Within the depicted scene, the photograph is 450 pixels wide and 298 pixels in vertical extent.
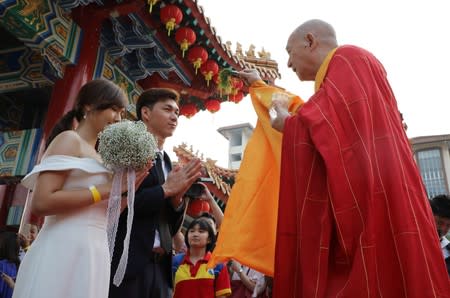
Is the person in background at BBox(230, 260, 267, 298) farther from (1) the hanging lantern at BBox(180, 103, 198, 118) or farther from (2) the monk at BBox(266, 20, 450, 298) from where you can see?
(1) the hanging lantern at BBox(180, 103, 198, 118)

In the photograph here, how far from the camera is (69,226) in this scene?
70.6 inches

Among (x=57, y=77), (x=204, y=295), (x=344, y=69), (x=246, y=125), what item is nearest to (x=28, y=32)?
(x=57, y=77)

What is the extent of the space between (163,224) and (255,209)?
0.56 metres

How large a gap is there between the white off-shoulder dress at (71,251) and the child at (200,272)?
1.93 metres

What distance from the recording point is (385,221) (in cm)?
166

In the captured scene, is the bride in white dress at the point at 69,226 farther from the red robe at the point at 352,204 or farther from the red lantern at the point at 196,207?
the red lantern at the point at 196,207

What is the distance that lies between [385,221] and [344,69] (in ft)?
2.45

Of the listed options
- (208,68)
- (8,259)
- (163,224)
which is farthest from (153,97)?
(208,68)

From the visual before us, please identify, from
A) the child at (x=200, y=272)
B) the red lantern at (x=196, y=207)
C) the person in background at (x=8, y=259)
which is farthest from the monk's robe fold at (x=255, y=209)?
the person in background at (x=8, y=259)

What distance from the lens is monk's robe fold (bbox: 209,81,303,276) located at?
2164 mm

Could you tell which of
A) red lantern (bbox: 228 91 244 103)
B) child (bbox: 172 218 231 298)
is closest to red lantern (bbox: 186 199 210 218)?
child (bbox: 172 218 231 298)

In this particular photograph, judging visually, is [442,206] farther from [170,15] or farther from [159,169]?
[170,15]

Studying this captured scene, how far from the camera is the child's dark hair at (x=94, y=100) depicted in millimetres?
2121

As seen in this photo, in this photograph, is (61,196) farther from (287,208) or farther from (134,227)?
(287,208)
